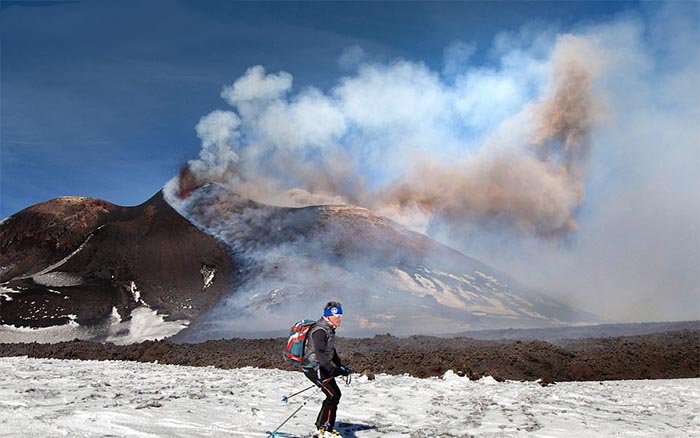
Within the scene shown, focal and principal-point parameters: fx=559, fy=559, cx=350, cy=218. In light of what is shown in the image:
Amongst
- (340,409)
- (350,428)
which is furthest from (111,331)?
(350,428)

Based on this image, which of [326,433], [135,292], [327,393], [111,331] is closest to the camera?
[327,393]

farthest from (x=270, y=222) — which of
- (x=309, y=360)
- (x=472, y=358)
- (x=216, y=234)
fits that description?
(x=309, y=360)

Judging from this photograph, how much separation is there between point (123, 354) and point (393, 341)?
16.2 metres

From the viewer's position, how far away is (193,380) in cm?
1727

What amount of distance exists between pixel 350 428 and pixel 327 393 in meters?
2.09

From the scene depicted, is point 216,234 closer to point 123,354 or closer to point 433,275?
point 433,275

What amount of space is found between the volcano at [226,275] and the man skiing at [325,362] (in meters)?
43.3

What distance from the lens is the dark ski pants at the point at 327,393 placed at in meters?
9.28

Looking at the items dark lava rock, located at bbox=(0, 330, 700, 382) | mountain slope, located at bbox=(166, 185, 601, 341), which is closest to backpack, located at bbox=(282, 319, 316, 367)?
dark lava rock, located at bbox=(0, 330, 700, 382)

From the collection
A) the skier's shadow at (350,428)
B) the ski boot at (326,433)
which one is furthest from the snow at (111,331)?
the ski boot at (326,433)

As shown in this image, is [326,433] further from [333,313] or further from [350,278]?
[350,278]

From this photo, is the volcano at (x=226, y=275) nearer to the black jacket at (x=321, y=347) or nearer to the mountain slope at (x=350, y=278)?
the mountain slope at (x=350, y=278)

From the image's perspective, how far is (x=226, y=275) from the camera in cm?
7525

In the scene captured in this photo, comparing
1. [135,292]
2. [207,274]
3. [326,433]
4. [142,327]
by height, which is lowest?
[326,433]
